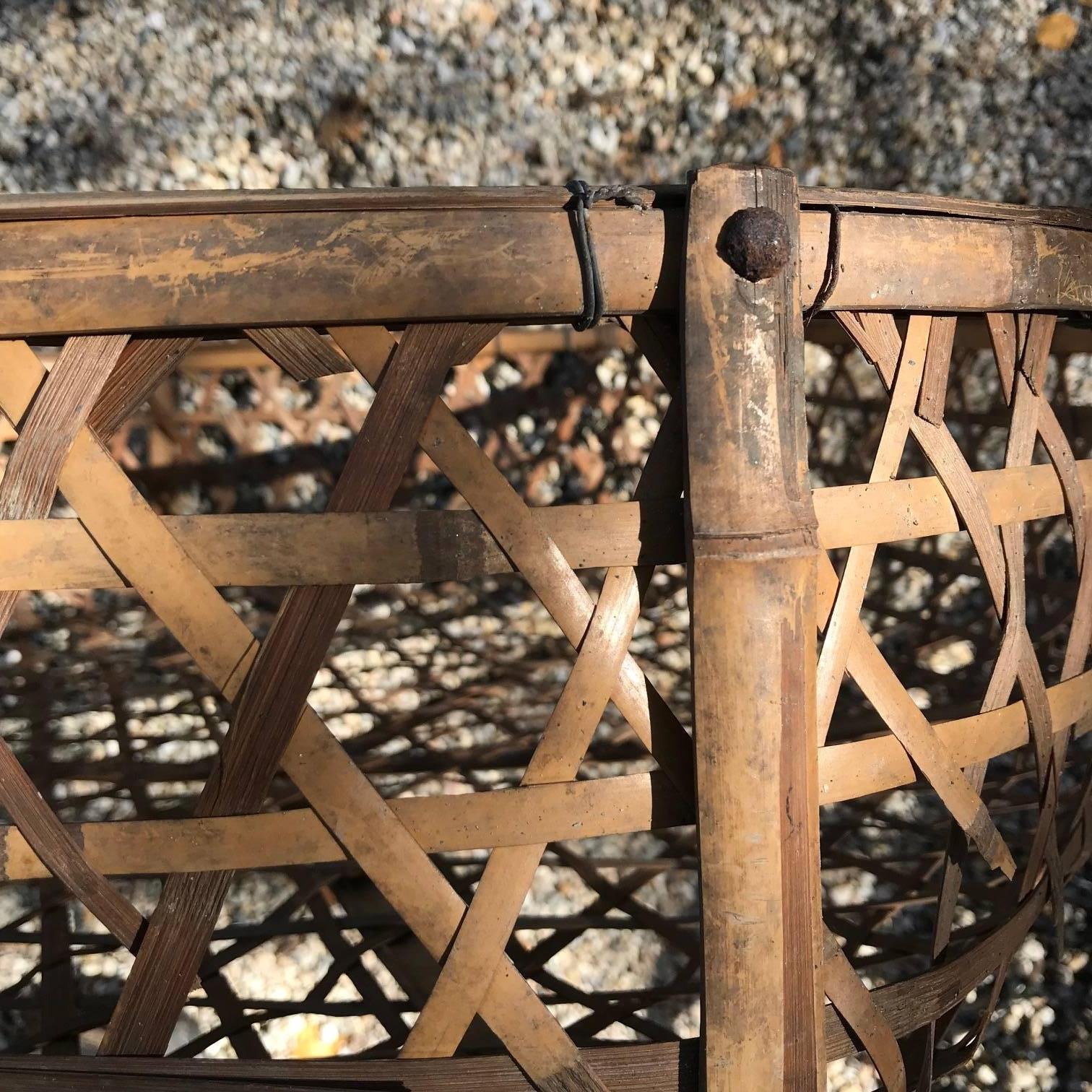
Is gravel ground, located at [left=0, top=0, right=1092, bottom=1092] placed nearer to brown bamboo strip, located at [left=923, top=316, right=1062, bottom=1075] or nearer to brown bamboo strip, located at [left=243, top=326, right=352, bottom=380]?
brown bamboo strip, located at [left=923, top=316, right=1062, bottom=1075]

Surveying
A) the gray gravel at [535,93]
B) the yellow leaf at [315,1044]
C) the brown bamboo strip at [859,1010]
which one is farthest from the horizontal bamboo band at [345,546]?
the gray gravel at [535,93]

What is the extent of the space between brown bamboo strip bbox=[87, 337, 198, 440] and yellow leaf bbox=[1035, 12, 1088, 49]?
65.0 inches

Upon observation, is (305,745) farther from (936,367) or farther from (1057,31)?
(1057,31)

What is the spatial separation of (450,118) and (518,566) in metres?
1.25

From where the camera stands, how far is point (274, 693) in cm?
44

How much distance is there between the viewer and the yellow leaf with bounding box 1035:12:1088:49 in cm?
150

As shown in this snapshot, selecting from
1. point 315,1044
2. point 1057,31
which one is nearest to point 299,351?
point 315,1044

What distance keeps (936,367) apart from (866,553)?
0.11 metres

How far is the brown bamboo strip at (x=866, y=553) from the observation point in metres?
0.46

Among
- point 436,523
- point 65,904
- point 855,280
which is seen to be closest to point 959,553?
point 855,280

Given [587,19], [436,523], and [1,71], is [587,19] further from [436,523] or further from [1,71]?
[436,523]

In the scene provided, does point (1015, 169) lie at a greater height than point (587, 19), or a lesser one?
lesser

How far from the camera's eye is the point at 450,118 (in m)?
1.46

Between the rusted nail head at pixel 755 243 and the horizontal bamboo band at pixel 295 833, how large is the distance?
0.25 m
